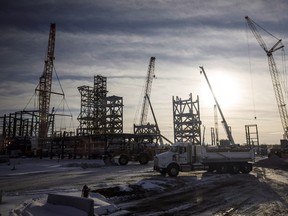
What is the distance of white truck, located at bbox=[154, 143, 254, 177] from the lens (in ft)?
79.5

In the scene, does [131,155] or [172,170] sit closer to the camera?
[172,170]

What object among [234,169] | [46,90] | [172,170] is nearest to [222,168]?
[234,169]

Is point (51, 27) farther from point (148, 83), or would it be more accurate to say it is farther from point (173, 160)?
point (173, 160)

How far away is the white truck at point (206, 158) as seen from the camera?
2423 centimetres

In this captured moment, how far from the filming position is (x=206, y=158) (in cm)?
2667

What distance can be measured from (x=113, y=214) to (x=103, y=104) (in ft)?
316

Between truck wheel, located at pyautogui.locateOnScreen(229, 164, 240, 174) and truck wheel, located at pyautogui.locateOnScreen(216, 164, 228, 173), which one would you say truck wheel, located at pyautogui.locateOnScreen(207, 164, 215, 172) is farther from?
truck wheel, located at pyautogui.locateOnScreen(229, 164, 240, 174)

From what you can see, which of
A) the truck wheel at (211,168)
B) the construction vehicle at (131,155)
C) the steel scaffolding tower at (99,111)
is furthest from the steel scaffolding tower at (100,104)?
the truck wheel at (211,168)

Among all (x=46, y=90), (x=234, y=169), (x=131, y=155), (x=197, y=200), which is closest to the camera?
(x=197, y=200)

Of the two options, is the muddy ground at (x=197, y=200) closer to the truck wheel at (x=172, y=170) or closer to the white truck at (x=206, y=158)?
the truck wheel at (x=172, y=170)

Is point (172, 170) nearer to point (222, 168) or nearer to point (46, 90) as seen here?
point (222, 168)

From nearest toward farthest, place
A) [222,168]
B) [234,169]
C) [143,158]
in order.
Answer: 1. [222,168]
2. [234,169]
3. [143,158]

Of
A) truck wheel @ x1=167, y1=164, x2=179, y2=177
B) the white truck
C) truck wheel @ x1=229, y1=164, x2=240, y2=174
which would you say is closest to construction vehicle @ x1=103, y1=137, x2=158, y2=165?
the white truck

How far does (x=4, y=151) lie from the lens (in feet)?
274
